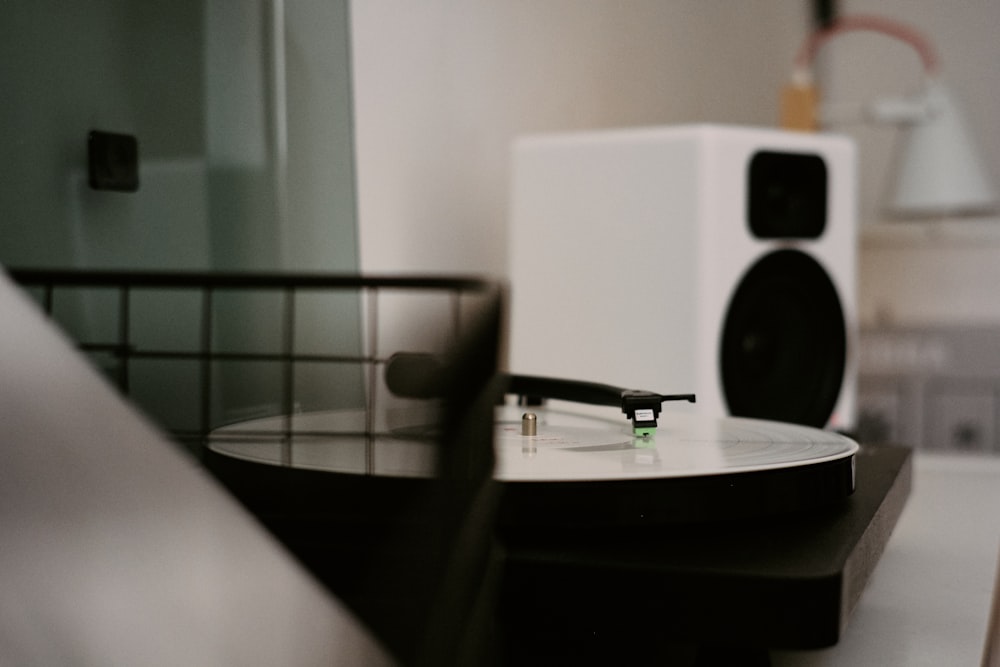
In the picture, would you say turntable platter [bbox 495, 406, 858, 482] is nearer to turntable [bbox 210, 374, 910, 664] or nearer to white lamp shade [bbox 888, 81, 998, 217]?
turntable [bbox 210, 374, 910, 664]

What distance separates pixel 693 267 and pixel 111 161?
0.66 metres

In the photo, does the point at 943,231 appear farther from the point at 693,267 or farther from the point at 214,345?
the point at 214,345

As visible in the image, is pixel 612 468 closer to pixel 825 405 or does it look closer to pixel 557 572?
pixel 557 572

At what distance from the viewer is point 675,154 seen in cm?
102

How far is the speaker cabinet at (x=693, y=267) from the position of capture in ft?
3.28

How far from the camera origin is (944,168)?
1813 millimetres

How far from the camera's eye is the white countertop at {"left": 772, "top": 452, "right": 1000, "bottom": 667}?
52 cm

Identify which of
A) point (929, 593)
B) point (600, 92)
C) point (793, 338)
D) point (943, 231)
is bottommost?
point (929, 593)

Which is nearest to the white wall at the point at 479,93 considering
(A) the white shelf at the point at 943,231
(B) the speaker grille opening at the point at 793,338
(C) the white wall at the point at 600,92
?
(C) the white wall at the point at 600,92

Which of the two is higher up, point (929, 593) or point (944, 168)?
point (944, 168)

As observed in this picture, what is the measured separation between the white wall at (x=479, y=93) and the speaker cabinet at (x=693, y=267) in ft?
0.31

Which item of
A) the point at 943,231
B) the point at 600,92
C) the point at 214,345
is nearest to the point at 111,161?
the point at 214,345

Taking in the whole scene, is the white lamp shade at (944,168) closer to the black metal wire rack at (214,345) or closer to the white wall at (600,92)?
the white wall at (600,92)

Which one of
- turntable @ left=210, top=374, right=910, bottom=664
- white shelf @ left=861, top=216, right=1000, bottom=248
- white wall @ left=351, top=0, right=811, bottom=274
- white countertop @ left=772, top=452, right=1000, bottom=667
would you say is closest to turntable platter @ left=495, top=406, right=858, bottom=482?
turntable @ left=210, top=374, right=910, bottom=664
